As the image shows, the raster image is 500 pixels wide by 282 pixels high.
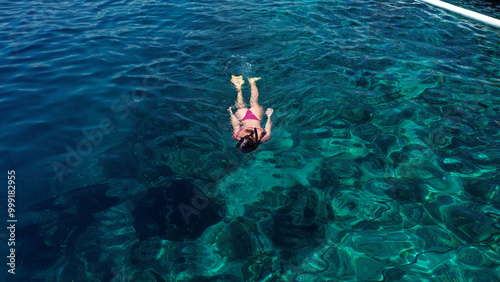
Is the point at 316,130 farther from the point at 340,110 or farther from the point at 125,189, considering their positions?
the point at 125,189

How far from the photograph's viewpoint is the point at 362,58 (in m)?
8.08

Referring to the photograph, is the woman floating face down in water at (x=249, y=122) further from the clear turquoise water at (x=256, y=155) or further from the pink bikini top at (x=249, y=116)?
the clear turquoise water at (x=256, y=155)

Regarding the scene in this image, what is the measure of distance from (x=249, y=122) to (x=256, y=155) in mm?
719

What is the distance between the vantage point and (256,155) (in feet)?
18.0

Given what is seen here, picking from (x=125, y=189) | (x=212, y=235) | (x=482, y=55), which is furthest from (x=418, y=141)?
(x=125, y=189)

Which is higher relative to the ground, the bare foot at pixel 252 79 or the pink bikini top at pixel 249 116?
the bare foot at pixel 252 79

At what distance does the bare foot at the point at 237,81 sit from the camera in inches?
274

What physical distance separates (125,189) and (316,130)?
3.74 m

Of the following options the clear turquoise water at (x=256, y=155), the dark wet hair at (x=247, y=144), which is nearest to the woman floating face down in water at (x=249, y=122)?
the dark wet hair at (x=247, y=144)
